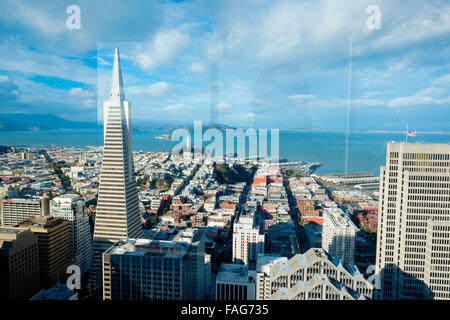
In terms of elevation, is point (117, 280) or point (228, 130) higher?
point (228, 130)

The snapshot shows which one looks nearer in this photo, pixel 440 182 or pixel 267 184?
pixel 440 182

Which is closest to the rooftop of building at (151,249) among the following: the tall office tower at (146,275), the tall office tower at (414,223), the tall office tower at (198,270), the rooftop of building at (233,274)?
the tall office tower at (146,275)

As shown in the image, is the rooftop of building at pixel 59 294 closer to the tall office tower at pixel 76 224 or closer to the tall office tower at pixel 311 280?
the tall office tower at pixel 76 224

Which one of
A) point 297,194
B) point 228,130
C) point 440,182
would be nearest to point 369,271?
point 440,182

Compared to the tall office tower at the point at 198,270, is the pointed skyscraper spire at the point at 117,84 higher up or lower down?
higher up

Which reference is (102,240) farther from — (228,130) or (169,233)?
(228,130)

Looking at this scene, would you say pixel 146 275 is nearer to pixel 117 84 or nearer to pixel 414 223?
pixel 117 84

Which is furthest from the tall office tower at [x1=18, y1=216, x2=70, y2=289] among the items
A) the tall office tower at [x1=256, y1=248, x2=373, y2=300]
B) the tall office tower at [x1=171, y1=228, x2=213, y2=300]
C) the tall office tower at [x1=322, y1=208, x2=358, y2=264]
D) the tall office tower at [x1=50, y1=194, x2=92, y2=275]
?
the tall office tower at [x1=322, y1=208, x2=358, y2=264]
